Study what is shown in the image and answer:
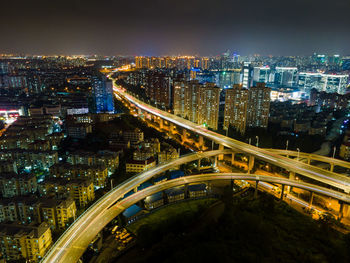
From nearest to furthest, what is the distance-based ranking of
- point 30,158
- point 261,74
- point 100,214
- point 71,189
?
1. point 100,214
2. point 71,189
3. point 30,158
4. point 261,74

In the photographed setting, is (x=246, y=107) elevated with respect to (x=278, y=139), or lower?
elevated

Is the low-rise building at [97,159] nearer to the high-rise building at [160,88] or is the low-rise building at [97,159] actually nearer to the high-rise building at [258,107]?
the high-rise building at [258,107]

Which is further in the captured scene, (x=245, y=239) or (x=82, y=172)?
(x=82, y=172)

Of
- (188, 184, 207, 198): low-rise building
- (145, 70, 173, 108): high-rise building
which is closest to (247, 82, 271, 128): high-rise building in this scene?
(188, 184, 207, 198): low-rise building

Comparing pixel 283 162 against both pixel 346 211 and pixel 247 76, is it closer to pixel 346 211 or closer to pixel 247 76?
pixel 346 211

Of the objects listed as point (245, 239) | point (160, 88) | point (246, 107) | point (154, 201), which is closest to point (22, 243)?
point (154, 201)

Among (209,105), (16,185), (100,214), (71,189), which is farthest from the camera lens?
(209,105)

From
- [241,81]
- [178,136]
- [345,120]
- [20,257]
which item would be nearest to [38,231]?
[20,257]
